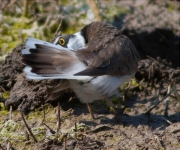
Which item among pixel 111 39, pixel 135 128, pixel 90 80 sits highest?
pixel 111 39

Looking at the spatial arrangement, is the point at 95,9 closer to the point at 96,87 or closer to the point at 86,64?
the point at 86,64

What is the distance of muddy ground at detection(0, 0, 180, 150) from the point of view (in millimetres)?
5059

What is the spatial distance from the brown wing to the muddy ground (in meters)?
0.66

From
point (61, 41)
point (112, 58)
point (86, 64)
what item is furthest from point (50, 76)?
point (61, 41)

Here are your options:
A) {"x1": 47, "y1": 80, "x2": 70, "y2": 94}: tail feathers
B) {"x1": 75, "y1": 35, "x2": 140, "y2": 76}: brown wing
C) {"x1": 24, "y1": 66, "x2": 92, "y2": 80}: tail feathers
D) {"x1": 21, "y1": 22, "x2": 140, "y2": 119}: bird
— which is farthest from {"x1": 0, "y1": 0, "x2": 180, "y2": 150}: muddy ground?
{"x1": 75, "y1": 35, "x2": 140, "y2": 76}: brown wing

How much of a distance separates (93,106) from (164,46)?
273 centimetres

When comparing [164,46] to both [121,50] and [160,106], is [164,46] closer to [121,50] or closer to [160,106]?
[160,106]

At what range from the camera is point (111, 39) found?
5883mm

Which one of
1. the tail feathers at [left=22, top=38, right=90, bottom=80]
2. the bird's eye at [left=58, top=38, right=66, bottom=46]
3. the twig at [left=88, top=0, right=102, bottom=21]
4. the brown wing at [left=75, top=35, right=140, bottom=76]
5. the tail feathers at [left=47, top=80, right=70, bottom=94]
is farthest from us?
the twig at [left=88, top=0, right=102, bottom=21]

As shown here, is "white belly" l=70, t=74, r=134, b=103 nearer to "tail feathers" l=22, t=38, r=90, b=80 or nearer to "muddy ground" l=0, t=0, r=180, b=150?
"tail feathers" l=22, t=38, r=90, b=80

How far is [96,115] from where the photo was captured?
602 centimetres

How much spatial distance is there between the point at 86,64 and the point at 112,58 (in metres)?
0.39

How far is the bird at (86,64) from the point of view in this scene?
523cm

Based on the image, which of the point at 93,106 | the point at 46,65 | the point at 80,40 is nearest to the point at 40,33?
the point at 80,40
